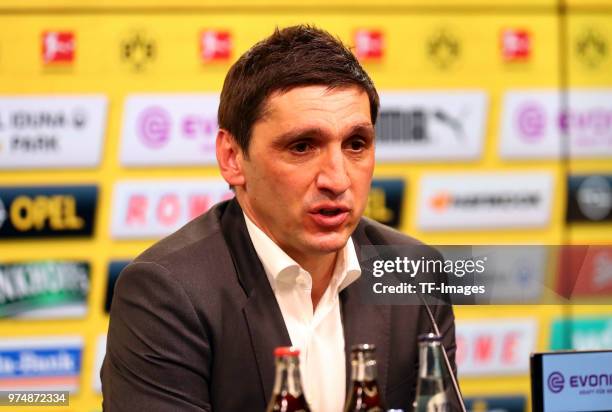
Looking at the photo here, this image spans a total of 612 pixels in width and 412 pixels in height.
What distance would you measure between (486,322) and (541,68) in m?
0.97

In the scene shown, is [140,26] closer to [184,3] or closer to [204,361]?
[184,3]

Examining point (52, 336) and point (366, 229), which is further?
point (52, 336)

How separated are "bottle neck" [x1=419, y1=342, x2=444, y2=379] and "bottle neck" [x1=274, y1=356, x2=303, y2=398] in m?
0.16

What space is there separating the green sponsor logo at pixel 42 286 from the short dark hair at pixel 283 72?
1811mm

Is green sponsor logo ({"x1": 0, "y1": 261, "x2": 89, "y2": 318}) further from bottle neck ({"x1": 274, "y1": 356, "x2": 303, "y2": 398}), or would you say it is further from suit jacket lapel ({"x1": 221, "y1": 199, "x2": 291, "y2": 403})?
bottle neck ({"x1": 274, "y1": 356, "x2": 303, "y2": 398})

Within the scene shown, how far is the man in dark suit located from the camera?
5.28ft

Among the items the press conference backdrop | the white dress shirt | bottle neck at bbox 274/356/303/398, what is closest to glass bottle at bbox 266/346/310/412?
bottle neck at bbox 274/356/303/398

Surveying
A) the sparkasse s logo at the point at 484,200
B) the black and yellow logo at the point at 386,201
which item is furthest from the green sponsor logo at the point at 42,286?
the sparkasse s logo at the point at 484,200

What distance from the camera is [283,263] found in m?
1.75

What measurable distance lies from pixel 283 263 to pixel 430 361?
568 millimetres

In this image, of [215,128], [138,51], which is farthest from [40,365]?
[138,51]

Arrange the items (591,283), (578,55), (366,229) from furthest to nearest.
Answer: (578,55)
(366,229)
(591,283)

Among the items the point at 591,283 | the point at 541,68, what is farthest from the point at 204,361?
the point at 541,68

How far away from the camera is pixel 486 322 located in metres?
3.59
